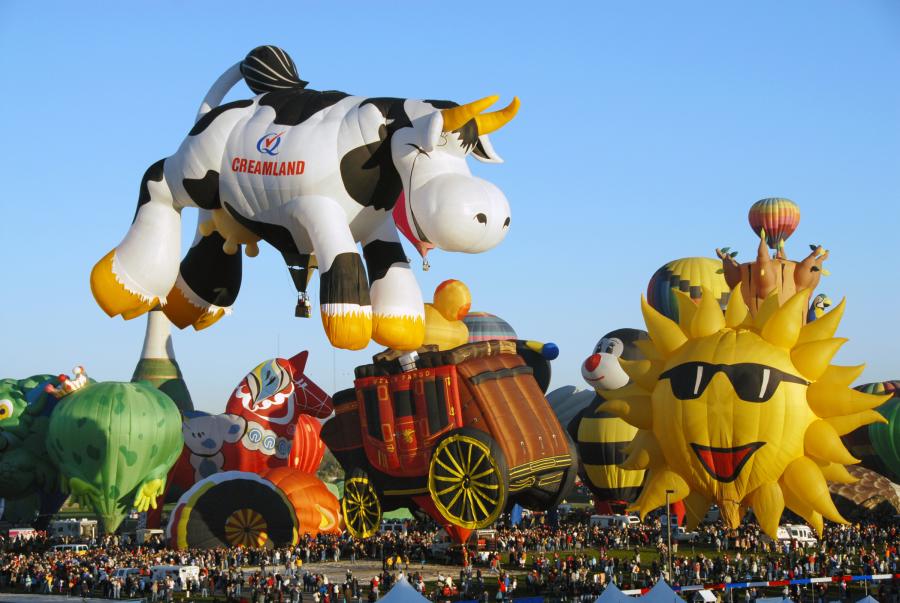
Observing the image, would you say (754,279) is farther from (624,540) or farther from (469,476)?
(469,476)

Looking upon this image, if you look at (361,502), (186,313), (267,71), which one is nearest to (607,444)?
(361,502)

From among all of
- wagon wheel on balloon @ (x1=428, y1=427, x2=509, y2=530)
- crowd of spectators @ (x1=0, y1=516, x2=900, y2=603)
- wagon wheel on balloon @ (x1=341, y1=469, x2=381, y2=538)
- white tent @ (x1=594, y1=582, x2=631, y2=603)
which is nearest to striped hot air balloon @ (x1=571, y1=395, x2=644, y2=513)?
crowd of spectators @ (x1=0, y1=516, x2=900, y2=603)

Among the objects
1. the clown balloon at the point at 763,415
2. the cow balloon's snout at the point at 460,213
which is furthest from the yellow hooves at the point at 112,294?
the clown balloon at the point at 763,415

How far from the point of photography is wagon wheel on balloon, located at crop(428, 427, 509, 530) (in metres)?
24.3

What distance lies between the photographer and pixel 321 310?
12.3 m

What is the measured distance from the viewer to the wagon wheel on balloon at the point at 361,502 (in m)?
26.7

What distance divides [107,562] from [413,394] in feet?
23.6

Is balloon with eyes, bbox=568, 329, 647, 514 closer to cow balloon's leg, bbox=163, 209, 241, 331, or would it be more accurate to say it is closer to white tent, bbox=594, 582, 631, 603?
white tent, bbox=594, 582, 631, 603

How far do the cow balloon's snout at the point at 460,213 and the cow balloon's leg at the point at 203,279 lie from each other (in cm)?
292

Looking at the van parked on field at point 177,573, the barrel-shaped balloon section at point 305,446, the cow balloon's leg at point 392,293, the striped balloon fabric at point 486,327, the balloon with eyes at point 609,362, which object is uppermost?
the striped balloon fabric at point 486,327

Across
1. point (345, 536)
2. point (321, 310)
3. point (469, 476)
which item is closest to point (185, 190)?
point (321, 310)

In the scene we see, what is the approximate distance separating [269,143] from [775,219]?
2838 cm

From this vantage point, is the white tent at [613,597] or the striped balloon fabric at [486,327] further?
the striped balloon fabric at [486,327]

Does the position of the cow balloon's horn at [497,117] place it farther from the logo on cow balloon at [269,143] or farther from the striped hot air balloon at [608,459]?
the striped hot air balloon at [608,459]
